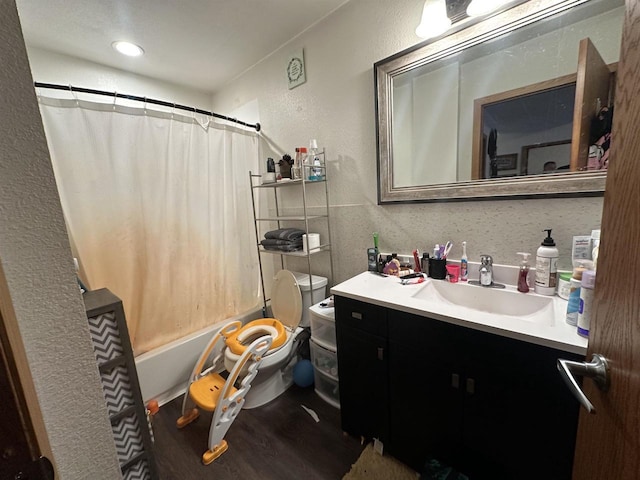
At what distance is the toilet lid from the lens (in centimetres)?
177

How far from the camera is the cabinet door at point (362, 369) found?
1146mm

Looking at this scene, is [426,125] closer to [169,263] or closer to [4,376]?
[4,376]

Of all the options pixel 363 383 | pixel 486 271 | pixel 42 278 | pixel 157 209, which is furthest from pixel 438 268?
pixel 157 209

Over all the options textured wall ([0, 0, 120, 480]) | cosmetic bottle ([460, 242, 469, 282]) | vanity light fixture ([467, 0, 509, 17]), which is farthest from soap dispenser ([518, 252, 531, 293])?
textured wall ([0, 0, 120, 480])

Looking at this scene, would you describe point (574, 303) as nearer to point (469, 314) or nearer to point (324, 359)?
point (469, 314)

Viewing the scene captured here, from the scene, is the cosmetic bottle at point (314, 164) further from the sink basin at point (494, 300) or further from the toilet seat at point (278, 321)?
the sink basin at point (494, 300)

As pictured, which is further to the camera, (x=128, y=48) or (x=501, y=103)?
(x=128, y=48)

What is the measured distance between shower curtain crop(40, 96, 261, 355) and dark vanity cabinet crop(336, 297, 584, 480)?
1230mm

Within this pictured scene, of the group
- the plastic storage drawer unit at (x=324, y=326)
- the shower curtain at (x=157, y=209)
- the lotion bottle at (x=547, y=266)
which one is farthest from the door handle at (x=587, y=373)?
the shower curtain at (x=157, y=209)

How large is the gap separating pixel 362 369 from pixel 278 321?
72 centimetres

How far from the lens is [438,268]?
4.30ft

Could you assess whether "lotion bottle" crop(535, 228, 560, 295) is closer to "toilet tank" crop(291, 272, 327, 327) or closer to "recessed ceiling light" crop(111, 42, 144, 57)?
"toilet tank" crop(291, 272, 327, 327)

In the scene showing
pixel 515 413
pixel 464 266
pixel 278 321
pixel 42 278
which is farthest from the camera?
pixel 278 321

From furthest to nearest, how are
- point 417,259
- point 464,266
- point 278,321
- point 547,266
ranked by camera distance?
1. point 278,321
2. point 417,259
3. point 464,266
4. point 547,266
